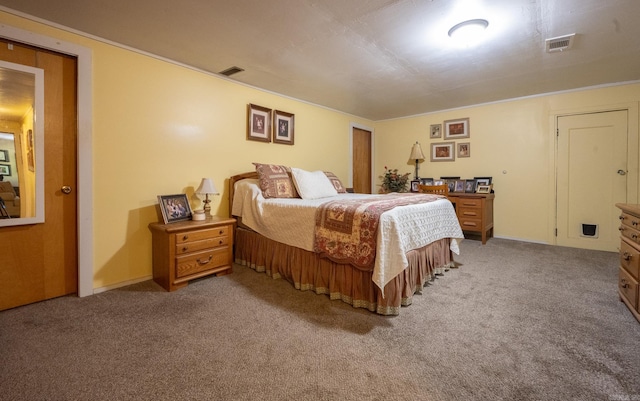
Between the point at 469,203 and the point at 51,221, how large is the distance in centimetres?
498

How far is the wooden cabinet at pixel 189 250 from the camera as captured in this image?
2.45 m

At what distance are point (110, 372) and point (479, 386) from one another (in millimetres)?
1864

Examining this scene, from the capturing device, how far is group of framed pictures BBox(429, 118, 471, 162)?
4836 millimetres

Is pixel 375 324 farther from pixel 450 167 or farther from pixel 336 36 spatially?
pixel 450 167

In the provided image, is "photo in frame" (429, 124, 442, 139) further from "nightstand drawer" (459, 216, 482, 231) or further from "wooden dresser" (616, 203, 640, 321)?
"wooden dresser" (616, 203, 640, 321)

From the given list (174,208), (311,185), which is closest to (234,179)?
(174,208)

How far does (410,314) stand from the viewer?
2.04m

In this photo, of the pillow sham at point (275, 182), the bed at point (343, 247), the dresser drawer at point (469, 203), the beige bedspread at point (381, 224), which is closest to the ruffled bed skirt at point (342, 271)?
the bed at point (343, 247)

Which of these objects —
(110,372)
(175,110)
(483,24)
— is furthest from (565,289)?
(175,110)

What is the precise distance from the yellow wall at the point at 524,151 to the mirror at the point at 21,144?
17.7 ft

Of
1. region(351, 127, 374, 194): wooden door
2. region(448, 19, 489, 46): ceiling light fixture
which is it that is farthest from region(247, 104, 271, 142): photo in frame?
region(448, 19, 489, 46): ceiling light fixture

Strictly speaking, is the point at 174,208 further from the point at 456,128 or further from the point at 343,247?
A: the point at 456,128

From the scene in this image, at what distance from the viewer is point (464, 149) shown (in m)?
4.86

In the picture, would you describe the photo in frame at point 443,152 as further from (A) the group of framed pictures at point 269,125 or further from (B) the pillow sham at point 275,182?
(B) the pillow sham at point 275,182
